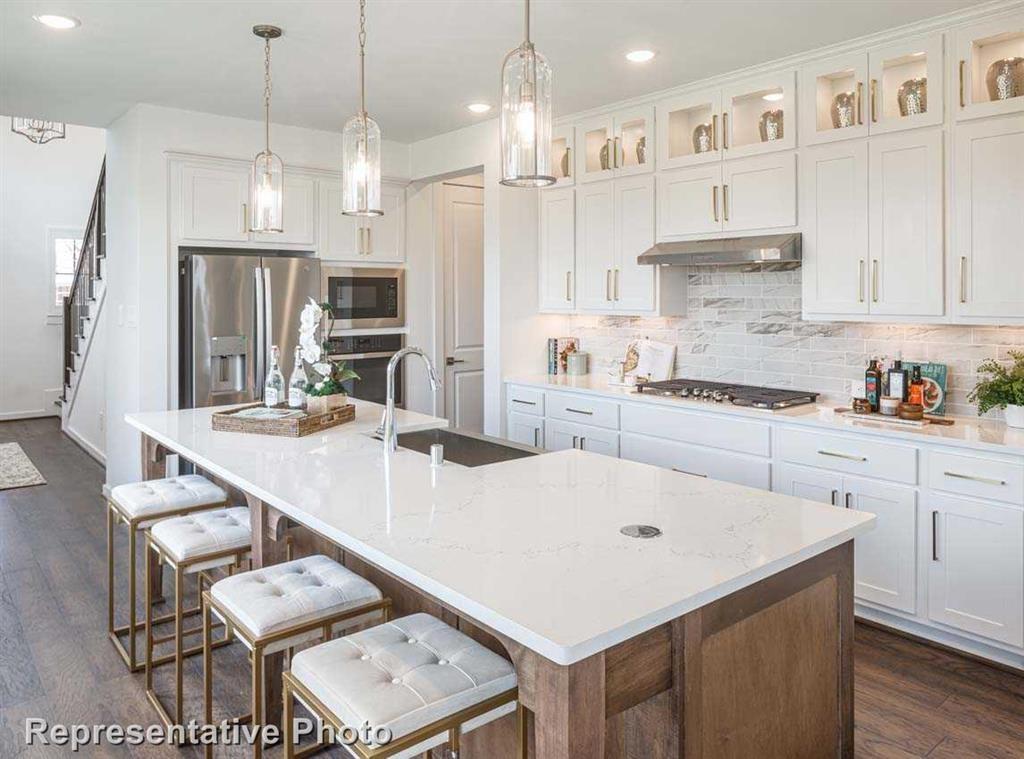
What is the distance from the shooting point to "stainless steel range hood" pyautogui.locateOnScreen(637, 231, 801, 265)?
366 cm

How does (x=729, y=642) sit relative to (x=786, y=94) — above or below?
below

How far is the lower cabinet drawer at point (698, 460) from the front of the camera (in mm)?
3631

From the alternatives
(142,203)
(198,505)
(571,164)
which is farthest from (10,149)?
(198,505)

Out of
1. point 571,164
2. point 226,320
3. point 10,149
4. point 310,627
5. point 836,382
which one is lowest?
point 310,627

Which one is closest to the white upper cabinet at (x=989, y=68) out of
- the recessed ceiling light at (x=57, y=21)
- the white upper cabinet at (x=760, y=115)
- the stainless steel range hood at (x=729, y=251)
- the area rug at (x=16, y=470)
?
the white upper cabinet at (x=760, y=115)

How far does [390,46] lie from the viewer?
139 inches

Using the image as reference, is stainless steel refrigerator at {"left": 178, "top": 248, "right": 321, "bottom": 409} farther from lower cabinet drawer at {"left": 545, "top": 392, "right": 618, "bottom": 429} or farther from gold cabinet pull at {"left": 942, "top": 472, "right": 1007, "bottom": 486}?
gold cabinet pull at {"left": 942, "top": 472, "right": 1007, "bottom": 486}

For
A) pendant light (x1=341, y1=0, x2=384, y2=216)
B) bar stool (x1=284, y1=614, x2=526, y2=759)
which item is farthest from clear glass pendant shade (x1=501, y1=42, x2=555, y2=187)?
bar stool (x1=284, y1=614, x2=526, y2=759)

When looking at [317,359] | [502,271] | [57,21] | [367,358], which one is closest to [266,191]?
[317,359]

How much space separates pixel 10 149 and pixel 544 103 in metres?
8.94

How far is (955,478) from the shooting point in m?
2.96

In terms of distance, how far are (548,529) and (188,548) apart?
4.46 feet

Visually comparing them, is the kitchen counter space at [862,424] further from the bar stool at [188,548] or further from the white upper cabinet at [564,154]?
the bar stool at [188,548]

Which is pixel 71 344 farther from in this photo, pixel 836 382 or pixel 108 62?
pixel 836 382
